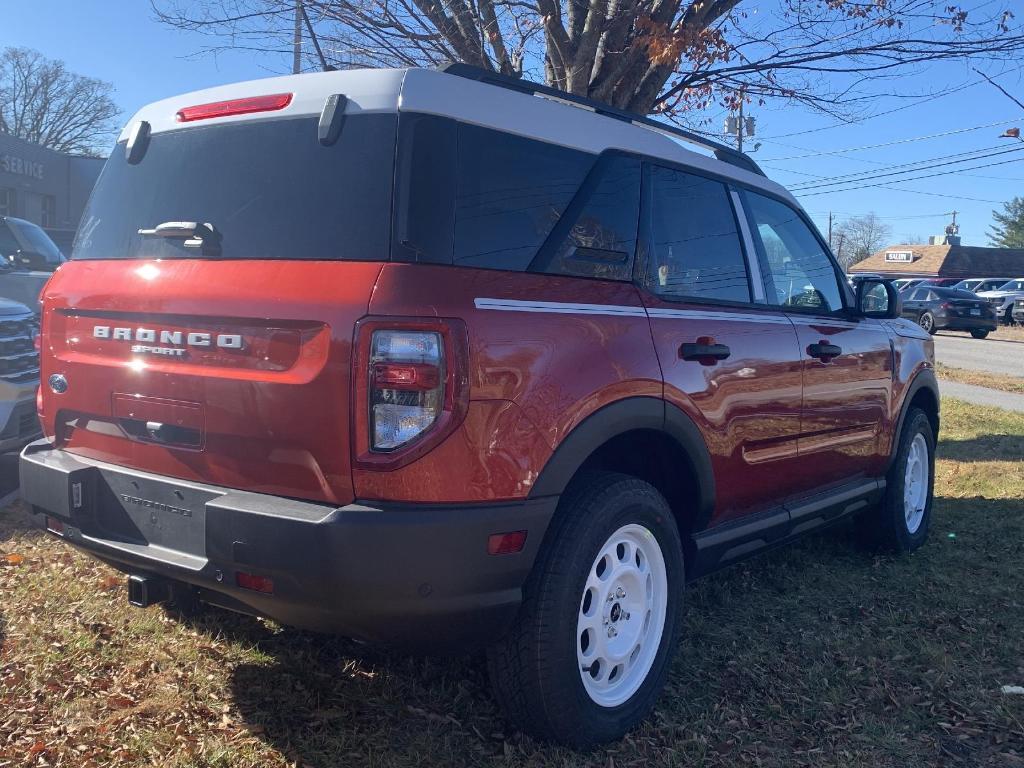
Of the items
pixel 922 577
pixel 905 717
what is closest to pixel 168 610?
pixel 905 717

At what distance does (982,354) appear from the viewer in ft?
64.7

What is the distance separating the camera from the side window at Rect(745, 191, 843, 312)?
4.20m

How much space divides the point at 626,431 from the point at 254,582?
126 cm

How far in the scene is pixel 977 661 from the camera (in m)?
3.86

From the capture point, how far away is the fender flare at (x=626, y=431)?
2.75 meters

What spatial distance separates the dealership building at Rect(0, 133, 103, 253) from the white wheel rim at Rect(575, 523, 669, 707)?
1256 inches

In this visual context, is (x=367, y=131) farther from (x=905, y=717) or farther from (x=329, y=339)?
(x=905, y=717)

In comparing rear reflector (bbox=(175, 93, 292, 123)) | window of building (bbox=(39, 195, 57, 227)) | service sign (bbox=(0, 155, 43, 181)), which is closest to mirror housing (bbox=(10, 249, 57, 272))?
rear reflector (bbox=(175, 93, 292, 123))

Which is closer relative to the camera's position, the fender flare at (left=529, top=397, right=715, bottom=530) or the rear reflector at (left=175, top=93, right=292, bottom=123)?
the fender flare at (left=529, top=397, right=715, bottom=530)

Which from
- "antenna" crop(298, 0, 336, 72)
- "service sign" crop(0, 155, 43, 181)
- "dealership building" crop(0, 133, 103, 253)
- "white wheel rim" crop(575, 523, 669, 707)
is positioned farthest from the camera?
"dealership building" crop(0, 133, 103, 253)

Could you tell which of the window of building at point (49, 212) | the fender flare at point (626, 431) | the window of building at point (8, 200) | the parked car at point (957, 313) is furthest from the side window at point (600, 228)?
the window of building at point (49, 212)

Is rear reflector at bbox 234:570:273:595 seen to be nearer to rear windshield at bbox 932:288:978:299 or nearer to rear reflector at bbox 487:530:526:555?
rear reflector at bbox 487:530:526:555

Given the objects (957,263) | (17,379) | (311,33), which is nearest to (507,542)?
(17,379)

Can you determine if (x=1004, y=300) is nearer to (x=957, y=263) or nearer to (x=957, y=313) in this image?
(x=957, y=313)
